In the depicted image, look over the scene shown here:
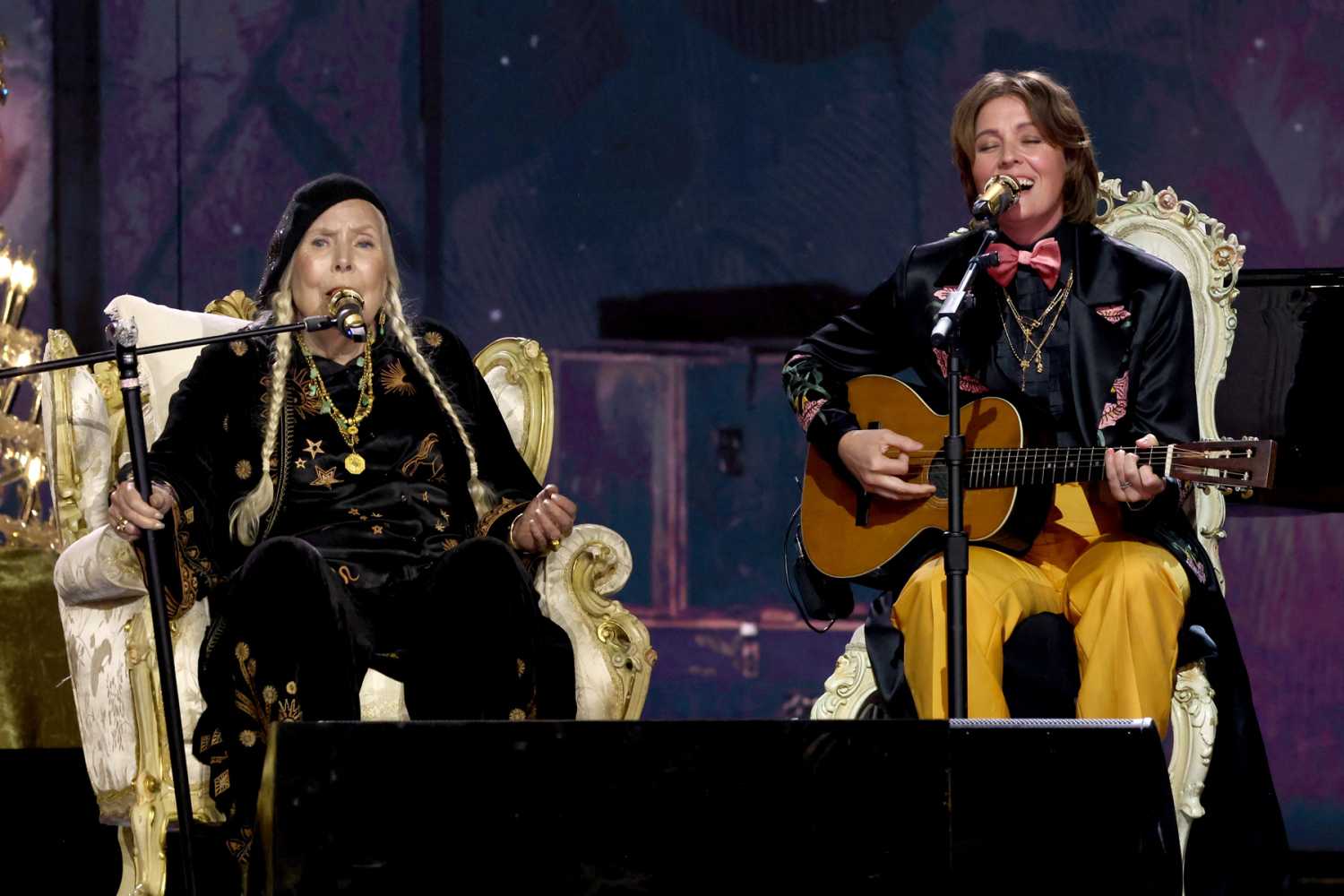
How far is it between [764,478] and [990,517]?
1881mm

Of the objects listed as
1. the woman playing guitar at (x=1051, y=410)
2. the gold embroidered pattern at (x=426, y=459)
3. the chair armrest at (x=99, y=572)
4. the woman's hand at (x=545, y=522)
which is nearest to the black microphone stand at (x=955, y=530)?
the woman playing guitar at (x=1051, y=410)

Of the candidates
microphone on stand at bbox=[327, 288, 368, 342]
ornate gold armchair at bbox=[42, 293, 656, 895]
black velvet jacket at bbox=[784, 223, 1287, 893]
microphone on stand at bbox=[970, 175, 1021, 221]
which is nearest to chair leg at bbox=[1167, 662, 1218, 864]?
black velvet jacket at bbox=[784, 223, 1287, 893]

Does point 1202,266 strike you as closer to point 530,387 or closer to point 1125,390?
point 1125,390

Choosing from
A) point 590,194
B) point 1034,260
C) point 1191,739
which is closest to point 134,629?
point 1034,260

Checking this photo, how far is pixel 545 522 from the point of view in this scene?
320 cm

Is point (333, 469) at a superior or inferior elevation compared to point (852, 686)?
superior

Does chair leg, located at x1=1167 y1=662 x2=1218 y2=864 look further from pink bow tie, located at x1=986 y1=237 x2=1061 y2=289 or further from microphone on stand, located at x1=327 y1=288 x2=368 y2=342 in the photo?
microphone on stand, located at x1=327 y1=288 x2=368 y2=342

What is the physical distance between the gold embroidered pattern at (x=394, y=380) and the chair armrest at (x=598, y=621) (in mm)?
452

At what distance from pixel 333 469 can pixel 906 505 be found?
1122mm

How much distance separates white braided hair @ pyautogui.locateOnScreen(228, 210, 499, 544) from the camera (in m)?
3.28

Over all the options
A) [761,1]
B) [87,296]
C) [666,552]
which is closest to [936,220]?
[761,1]

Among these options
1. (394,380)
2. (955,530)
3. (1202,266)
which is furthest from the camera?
(1202,266)

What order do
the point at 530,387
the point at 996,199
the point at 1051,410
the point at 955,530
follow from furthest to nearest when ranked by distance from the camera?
the point at 530,387 → the point at 1051,410 → the point at 996,199 → the point at 955,530

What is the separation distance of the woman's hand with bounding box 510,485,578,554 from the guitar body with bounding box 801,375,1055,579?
0.47m
